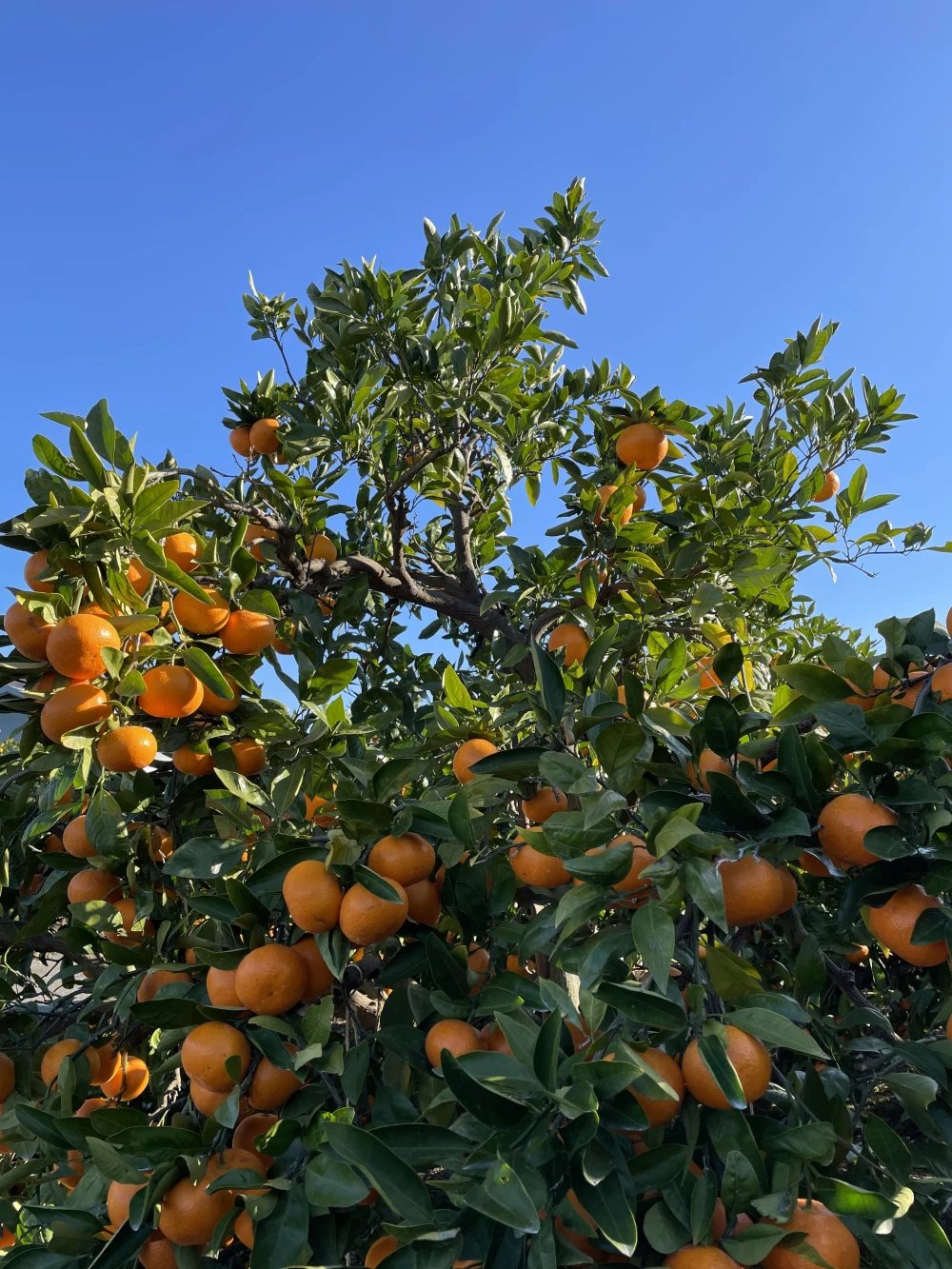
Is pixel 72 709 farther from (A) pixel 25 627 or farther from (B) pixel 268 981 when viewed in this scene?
(B) pixel 268 981

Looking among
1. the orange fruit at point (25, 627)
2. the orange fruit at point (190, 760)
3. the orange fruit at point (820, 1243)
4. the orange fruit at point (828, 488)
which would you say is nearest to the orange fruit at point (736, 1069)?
the orange fruit at point (820, 1243)

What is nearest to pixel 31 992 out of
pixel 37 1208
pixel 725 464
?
pixel 37 1208

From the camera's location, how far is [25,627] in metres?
1.24

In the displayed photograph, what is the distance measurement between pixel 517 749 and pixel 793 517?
1.65 meters

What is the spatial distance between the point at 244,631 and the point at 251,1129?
2.65ft

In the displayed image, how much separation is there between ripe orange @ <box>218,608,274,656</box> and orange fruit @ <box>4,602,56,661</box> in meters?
0.30

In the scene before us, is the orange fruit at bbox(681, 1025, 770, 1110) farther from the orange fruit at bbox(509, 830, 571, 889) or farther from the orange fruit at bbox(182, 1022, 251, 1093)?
the orange fruit at bbox(182, 1022, 251, 1093)

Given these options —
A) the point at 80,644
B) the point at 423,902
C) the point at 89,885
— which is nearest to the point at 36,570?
the point at 80,644

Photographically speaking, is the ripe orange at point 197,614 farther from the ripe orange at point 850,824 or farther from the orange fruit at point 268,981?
the ripe orange at point 850,824

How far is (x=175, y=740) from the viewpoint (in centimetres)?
142

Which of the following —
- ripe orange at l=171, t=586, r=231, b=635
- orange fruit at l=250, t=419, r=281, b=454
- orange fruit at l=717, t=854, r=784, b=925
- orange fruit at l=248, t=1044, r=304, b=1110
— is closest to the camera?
orange fruit at l=717, t=854, r=784, b=925

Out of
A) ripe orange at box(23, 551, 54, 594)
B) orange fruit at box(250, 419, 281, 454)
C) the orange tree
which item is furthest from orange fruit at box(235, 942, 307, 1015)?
orange fruit at box(250, 419, 281, 454)

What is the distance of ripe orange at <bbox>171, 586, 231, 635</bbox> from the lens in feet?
4.57

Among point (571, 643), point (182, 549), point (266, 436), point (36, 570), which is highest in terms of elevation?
point (266, 436)
